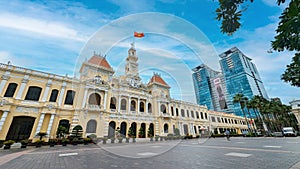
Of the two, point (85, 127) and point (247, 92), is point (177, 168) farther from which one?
point (247, 92)

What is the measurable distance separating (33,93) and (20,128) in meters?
4.59

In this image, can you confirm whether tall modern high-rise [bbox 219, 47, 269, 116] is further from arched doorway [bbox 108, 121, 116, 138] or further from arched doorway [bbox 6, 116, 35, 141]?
arched doorway [bbox 6, 116, 35, 141]

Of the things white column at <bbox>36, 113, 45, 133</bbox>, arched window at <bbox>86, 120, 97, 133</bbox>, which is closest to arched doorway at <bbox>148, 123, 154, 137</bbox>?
arched window at <bbox>86, 120, 97, 133</bbox>

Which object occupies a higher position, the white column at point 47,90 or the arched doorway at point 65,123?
the white column at point 47,90

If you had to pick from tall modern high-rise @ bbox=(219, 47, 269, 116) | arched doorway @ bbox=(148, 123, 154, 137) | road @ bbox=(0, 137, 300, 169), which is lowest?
road @ bbox=(0, 137, 300, 169)

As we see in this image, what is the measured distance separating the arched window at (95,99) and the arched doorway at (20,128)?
736cm

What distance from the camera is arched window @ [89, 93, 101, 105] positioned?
69.5 ft

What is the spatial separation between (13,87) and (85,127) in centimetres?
1042

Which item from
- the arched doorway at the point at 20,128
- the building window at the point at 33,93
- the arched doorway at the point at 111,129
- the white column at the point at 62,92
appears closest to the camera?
the arched doorway at the point at 20,128

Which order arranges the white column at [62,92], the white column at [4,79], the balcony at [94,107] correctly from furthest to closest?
1. the balcony at [94,107]
2. the white column at [62,92]
3. the white column at [4,79]

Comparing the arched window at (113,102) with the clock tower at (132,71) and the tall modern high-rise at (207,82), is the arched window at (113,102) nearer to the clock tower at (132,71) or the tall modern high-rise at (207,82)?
the clock tower at (132,71)

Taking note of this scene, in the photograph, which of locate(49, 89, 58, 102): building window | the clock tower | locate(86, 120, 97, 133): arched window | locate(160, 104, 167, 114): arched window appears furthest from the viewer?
locate(160, 104, 167, 114): arched window

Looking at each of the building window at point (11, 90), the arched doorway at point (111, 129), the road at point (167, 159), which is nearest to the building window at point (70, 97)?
the building window at point (11, 90)

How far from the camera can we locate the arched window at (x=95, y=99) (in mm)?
21186
